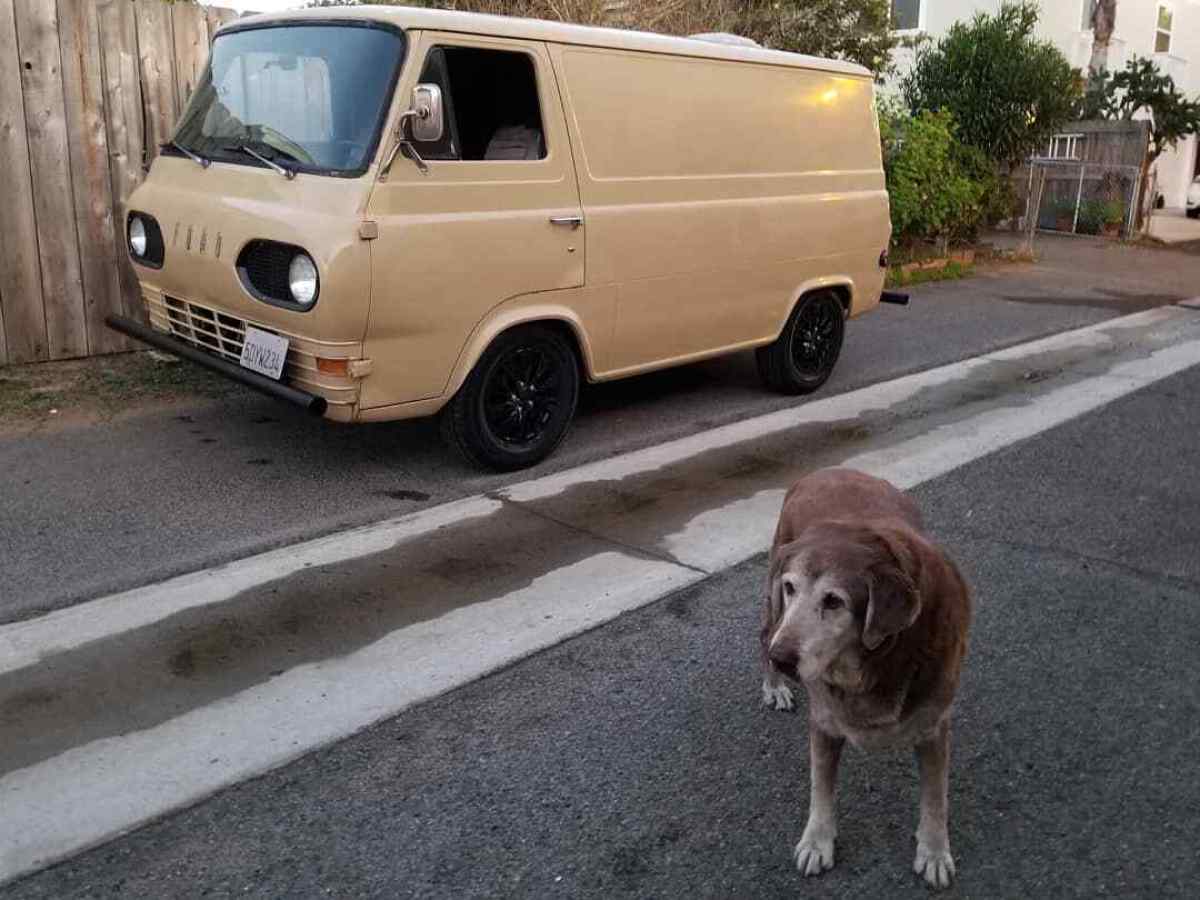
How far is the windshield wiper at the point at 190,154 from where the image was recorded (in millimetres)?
5752

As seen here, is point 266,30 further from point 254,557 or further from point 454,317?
point 254,557

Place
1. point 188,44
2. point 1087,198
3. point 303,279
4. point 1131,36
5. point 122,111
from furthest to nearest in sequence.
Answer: point 1131,36 < point 1087,198 < point 188,44 < point 122,111 < point 303,279

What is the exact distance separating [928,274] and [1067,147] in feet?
33.2

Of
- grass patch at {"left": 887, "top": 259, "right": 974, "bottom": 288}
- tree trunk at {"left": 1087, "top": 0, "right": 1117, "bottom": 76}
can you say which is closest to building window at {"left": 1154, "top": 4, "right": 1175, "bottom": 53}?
tree trunk at {"left": 1087, "top": 0, "right": 1117, "bottom": 76}

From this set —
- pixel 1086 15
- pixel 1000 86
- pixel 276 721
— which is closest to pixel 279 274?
pixel 276 721

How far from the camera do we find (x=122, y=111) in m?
7.52

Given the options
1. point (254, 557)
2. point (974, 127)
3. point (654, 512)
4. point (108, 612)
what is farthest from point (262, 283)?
point (974, 127)

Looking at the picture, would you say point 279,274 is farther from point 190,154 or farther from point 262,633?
point 262,633

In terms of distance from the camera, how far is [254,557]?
4.80 m

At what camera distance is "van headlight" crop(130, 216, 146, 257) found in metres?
6.08

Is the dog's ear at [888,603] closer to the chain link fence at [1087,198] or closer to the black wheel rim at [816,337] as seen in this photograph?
the black wheel rim at [816,337]

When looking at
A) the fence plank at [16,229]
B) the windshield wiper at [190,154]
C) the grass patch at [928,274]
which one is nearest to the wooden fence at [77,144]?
the fence plank at [16,229]

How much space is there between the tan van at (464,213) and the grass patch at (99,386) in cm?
98

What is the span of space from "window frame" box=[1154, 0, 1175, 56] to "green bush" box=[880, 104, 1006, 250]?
59.5 ft
